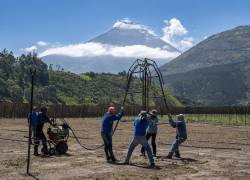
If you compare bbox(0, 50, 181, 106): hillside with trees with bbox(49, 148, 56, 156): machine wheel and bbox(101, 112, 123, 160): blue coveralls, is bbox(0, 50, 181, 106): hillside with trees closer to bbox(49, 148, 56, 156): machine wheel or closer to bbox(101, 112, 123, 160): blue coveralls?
bbox(49, 148, 56, 156): machine wheel

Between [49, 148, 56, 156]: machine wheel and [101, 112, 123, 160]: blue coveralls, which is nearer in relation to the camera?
[101, 112, 123, 160]: blue coveralls

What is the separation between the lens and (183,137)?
57.1ft

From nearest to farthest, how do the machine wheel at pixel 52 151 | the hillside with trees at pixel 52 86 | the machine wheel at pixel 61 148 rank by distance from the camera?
the machine wheel at pixel 52 151, the machine wheel at pixel 61 148, the hillside with trees at pixel 52 86

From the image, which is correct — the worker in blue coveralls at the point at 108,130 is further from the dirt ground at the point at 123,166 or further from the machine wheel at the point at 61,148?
the machine wheel at the point at 61,148

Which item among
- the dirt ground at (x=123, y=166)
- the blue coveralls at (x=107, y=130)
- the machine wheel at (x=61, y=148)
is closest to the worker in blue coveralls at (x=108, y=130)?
the blue coveralls at (x=107, y=130)

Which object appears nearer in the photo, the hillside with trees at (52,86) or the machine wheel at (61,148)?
the machine wheel at (61,148)

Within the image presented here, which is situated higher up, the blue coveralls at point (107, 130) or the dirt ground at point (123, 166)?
the blue coveralls at point (107, 130)

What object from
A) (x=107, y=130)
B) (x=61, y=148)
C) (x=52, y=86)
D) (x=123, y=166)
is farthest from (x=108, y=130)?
(x=52, y=86)

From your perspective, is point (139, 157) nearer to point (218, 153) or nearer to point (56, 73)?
point (218, 153)

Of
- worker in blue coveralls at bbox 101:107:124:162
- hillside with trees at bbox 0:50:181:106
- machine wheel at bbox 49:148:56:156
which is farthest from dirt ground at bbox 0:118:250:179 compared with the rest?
hillside with trees at bbox 0:50:181:106

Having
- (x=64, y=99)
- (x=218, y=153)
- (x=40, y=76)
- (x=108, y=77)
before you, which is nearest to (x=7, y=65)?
(x=40, y=76)

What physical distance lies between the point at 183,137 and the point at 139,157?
1.81 meters

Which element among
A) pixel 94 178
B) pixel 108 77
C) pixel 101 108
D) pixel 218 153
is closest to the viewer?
pixel 94 178

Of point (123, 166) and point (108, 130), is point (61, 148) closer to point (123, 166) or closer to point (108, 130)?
point (108, 130)
